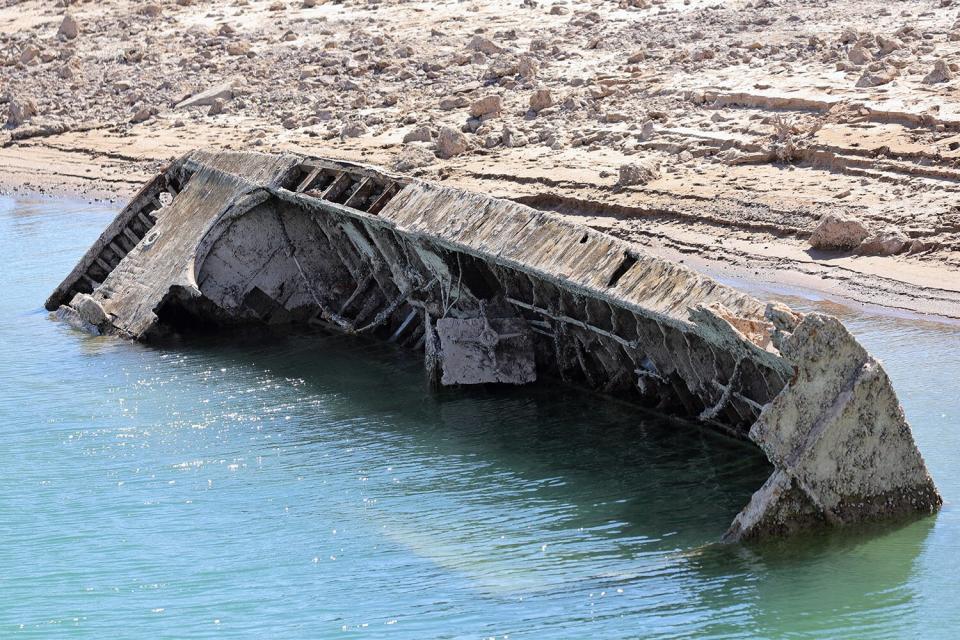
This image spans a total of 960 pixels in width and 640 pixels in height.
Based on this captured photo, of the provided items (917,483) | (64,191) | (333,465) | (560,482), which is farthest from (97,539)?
(64,191)

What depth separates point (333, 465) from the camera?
12.0 meters

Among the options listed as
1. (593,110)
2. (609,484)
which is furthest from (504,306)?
(593,110)

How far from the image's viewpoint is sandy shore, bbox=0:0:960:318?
1652 centimetres

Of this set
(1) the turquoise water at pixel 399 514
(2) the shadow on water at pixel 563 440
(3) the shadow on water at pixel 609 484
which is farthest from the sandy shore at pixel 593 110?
(3) the shadow on water at pixel 609 484

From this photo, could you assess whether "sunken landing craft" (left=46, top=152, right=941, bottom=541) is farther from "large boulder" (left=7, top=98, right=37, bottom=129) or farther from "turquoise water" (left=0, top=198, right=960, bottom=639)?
"large boulder" (left=7, top=98, right=37, bottom=129)

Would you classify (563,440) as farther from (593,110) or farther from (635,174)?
(593,110)

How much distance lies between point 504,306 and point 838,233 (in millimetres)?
4482

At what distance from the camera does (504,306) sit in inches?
526

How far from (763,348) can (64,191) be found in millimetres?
18376

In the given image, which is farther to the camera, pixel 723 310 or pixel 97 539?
pixel 97 539

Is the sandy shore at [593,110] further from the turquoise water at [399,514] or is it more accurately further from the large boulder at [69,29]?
the turquoise water at [399,514]

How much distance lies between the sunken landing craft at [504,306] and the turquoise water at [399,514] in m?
0.34

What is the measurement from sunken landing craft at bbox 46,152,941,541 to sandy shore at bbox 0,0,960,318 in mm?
3688

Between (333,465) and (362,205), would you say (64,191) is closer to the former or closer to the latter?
(362,205)
